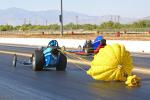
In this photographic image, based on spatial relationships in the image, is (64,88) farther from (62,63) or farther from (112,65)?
(62,63)

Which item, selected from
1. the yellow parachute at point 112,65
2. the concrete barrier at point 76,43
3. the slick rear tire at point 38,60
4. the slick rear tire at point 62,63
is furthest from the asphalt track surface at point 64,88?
the concrete barrier at point 76,43

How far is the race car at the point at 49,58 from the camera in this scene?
18.9 meters

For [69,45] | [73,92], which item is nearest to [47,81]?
[73,92]

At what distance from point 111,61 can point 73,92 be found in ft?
7.42

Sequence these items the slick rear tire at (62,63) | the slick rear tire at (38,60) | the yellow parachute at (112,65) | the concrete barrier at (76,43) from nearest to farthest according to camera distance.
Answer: the yellow parachute at (112,65), the slick rear tire at (38,60), the slick rear tire at (62,63), the concrete barrier at (76,43)

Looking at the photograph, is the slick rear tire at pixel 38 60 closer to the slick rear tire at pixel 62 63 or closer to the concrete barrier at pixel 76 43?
the slick rear tire at pixel 62 63

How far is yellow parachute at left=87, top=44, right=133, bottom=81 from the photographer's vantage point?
47.7 feet

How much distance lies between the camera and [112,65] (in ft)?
47.6

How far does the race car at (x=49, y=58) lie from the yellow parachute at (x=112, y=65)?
410 cm

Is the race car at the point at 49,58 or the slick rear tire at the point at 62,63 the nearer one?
the race car at the point at 49,58

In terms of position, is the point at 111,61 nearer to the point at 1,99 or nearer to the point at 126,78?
the point at 126,78

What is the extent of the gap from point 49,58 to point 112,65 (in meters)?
4.88

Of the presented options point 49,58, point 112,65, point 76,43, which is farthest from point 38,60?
point 76,43

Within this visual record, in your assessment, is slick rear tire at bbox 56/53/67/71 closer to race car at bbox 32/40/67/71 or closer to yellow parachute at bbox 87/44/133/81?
race car at bbox 32/40/67/71
